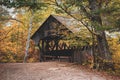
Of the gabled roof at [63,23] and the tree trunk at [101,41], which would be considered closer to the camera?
the tree trunk at [101,41]

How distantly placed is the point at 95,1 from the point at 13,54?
15533 millimetres

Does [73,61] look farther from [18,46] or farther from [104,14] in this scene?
[18,46]

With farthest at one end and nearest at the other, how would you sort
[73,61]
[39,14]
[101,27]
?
[39,14]
[73,61]
[101,27]

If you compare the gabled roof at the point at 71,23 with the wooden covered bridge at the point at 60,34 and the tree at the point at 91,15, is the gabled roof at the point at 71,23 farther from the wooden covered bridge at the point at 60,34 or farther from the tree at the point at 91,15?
the tree at the point at 91,15

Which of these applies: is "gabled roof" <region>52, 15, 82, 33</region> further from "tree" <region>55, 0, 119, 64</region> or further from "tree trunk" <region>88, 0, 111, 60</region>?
Result: "tree trunk" <region>88, 0, 111, 60</region>

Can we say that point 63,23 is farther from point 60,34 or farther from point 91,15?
point 91,15

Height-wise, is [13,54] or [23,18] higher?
[23,18]

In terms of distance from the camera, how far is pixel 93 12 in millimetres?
13523

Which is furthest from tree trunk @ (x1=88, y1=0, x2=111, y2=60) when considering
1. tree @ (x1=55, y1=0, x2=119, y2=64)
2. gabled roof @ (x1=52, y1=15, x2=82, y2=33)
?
gabled roof @ (x1=52, y1=15, x2=82, y2=33)

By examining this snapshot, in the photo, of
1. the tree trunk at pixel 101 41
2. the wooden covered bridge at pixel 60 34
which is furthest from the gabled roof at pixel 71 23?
the tree trunk at pixel 101 41

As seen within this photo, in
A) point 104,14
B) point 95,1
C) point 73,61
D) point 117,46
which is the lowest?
point 73,61

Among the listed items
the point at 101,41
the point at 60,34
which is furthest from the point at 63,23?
the point at 101,41

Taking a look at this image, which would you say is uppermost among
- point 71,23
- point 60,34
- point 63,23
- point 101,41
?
point 63,23

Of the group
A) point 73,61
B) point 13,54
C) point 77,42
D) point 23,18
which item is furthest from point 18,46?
Result: point 77,42
